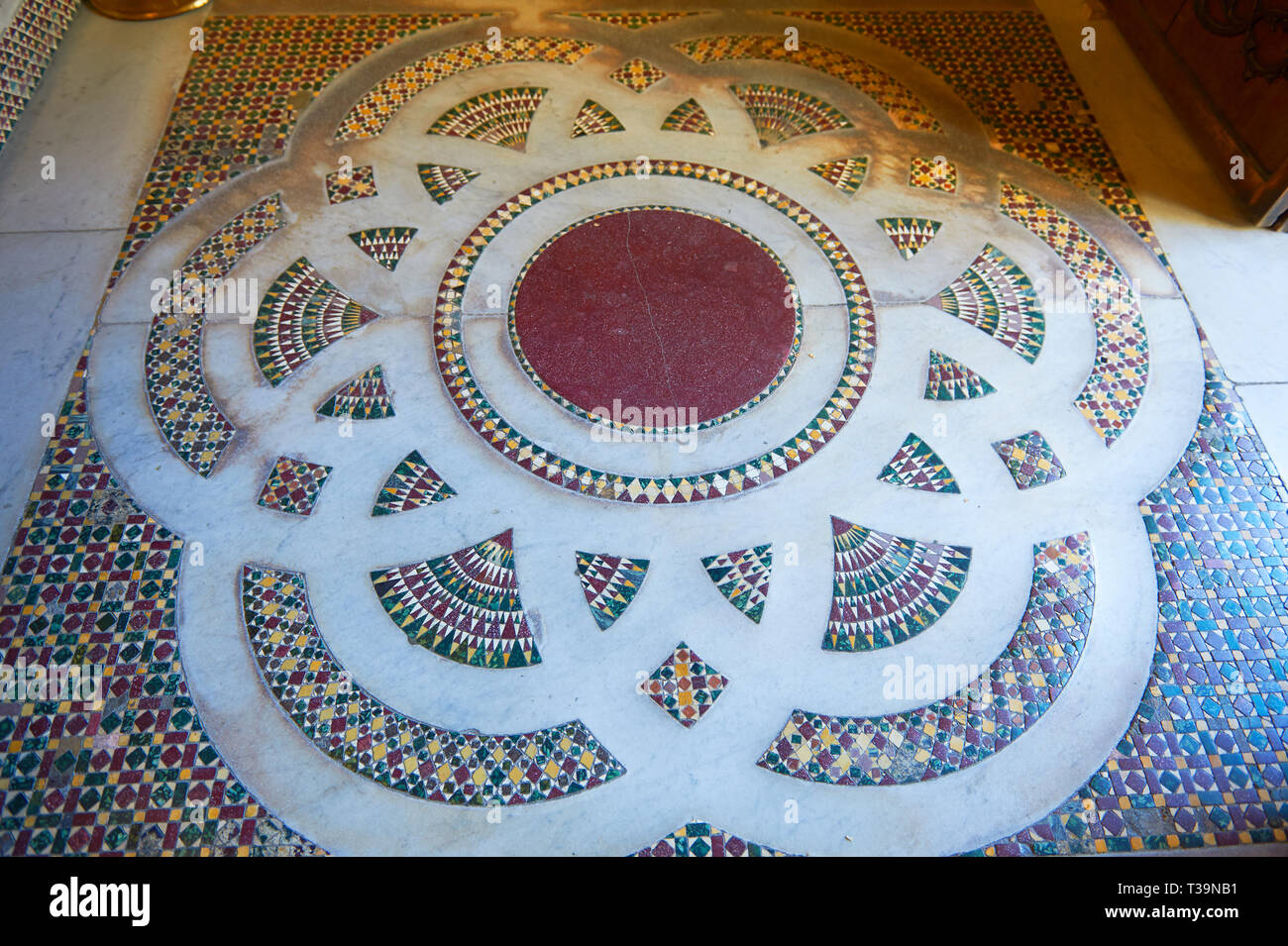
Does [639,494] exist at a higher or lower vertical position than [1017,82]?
lower

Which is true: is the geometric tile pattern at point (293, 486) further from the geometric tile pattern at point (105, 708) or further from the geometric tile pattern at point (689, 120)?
the geometric tile pattern at point (689, 120)

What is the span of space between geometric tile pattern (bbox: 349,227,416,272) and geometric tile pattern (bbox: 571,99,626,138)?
86cm

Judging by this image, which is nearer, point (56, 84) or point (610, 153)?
point (610, 153)

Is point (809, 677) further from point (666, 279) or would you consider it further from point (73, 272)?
point (73, 272)

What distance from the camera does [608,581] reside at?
2.64 m

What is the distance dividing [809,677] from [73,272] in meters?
3.02

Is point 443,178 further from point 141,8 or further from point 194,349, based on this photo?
point 141,8

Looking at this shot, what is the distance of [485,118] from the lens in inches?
147

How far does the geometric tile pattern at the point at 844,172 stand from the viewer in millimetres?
3570

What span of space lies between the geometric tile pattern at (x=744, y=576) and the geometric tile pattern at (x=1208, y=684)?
887 mm

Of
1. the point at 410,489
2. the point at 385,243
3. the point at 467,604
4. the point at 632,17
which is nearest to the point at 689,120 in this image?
the point at 632,17

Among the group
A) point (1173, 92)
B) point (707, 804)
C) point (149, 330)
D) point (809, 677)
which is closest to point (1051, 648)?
point (809, 677)

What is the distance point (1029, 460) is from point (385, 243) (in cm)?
247

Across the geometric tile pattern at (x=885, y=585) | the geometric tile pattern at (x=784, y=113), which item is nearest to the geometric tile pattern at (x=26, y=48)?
the geometric tile pattern at (x=784, y=113)
